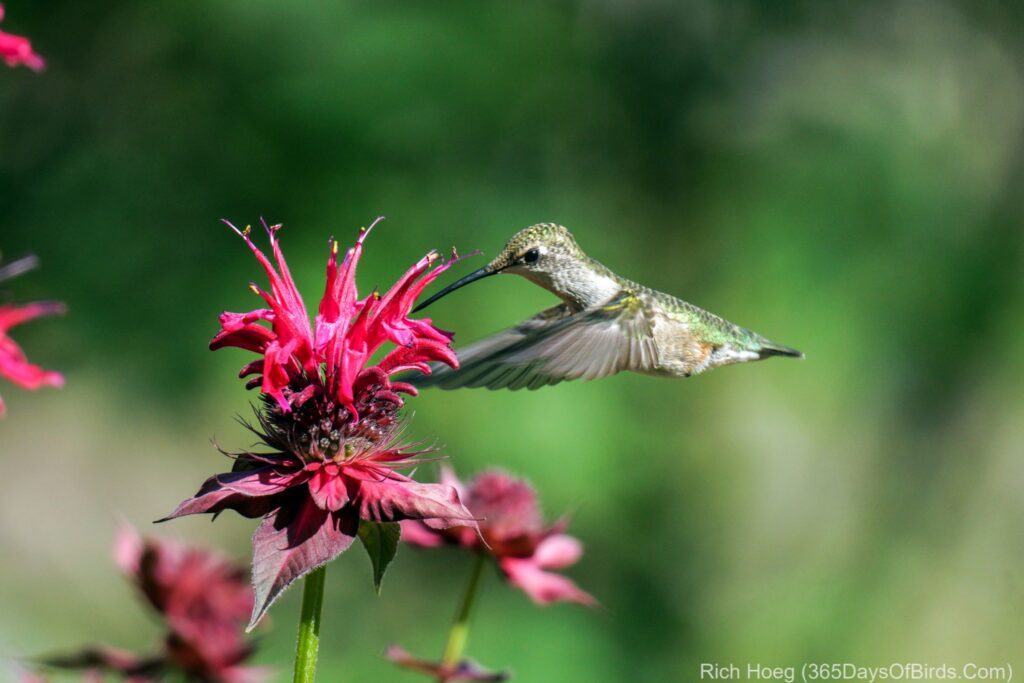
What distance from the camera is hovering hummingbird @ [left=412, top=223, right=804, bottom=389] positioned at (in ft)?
6.04

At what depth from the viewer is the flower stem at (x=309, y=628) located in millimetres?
1302

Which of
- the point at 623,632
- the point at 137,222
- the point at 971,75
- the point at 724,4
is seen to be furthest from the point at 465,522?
the point at 971,75

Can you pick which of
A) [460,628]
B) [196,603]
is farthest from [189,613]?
[460,628]

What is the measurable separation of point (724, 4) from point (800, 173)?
32.8 inches

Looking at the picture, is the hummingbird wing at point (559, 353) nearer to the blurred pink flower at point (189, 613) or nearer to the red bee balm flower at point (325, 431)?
the red bee balm flower at point (325, 431)

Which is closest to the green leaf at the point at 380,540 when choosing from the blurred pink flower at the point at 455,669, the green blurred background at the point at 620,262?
the blurred pink flower at the point at 455,669

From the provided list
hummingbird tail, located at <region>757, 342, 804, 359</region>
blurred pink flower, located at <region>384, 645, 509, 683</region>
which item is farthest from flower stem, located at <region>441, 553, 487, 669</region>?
hummingbird tail, located at <region>757, 342, 804, 359</region>

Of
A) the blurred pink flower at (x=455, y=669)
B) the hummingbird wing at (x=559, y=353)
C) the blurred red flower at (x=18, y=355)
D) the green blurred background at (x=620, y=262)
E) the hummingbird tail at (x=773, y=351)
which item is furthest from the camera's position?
the green blurred background at (x=620, y=262)

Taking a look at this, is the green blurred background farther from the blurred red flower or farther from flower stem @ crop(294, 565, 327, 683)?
the blurred red flower

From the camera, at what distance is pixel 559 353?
1868 mm

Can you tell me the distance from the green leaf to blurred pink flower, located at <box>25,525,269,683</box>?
572mm

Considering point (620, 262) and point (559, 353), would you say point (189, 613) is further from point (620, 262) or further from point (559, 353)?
point (620, 262)

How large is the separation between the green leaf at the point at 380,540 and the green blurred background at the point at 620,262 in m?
2.93

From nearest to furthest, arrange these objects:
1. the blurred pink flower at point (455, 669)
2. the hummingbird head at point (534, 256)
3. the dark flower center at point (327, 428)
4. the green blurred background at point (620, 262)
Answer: the dark flower center at point (327, 428) < the blurred pink flower at point (455, 669) < the hummingbird head at point (534, 256) < the green blurred background at point (620, 262)
